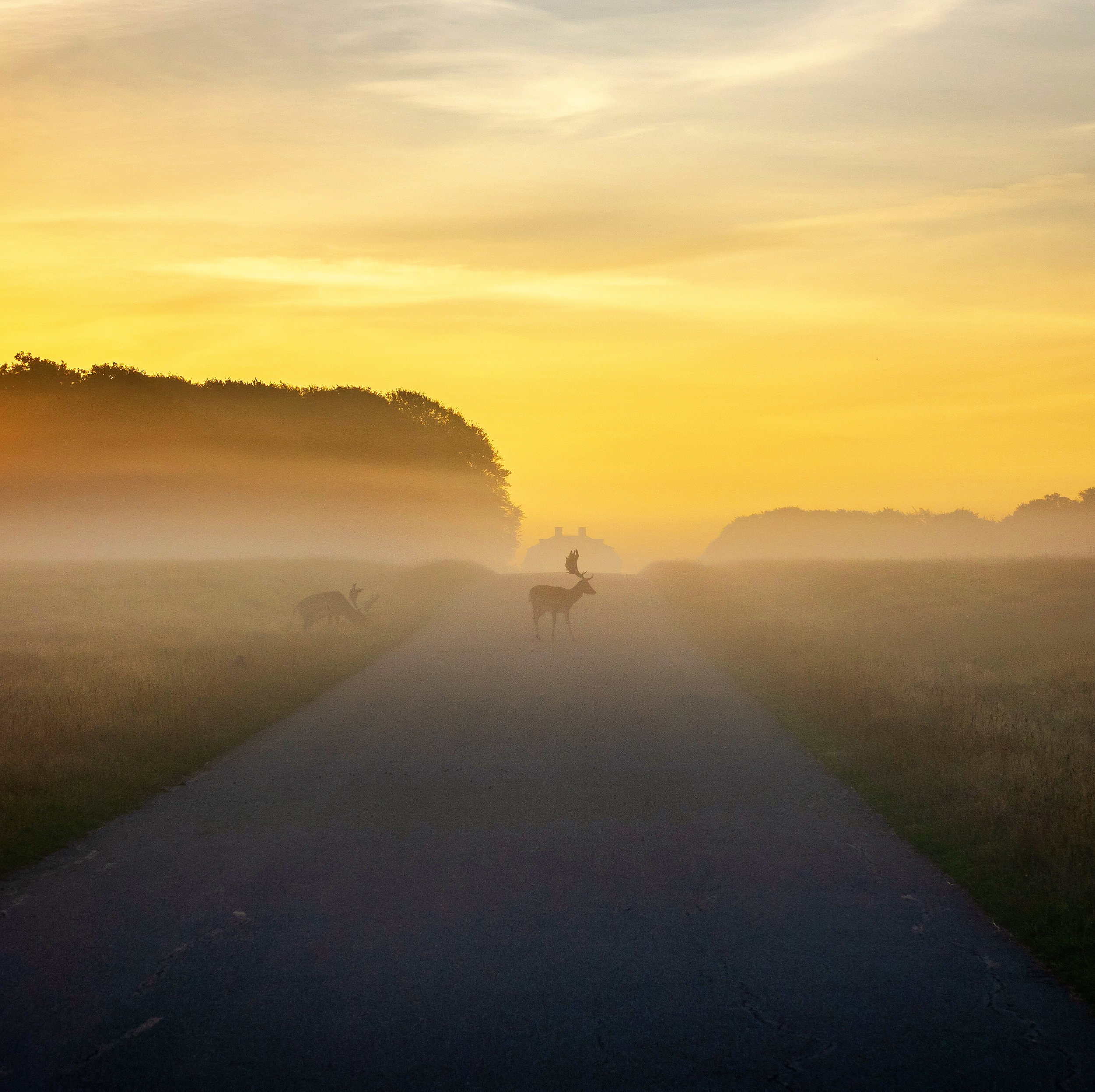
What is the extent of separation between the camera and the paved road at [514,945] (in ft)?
16.5

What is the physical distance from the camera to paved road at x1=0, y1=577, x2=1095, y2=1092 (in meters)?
5.03

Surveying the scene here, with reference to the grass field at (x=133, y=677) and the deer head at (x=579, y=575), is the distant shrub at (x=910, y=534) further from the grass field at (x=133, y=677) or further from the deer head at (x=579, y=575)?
the grass field at (x=133, y=677)

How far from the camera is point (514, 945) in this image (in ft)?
21.1

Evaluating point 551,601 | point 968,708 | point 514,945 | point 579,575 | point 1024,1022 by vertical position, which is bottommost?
point 1024,1022

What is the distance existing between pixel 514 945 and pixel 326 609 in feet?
69.2

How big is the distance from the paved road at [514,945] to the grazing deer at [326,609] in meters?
14.9

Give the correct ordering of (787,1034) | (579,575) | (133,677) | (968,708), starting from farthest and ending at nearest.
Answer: (579,575) → (133,677) → (968,708) → (787,1034)

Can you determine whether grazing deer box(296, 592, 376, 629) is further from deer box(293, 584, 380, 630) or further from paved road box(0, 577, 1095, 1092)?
paved road box(0, 577, 1095, 1092)

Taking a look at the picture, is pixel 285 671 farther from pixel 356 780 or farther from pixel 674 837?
pixel 674 837

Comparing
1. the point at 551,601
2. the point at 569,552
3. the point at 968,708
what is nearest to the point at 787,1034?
the point at 968,708

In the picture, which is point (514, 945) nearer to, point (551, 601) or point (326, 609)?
point (551, 601)

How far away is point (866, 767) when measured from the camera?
11.9 m

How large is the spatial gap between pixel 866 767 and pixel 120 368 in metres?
68.6

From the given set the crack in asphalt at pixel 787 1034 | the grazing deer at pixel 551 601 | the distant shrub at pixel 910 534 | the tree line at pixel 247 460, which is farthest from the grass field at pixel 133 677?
the distant shrub at pixel 910 534
